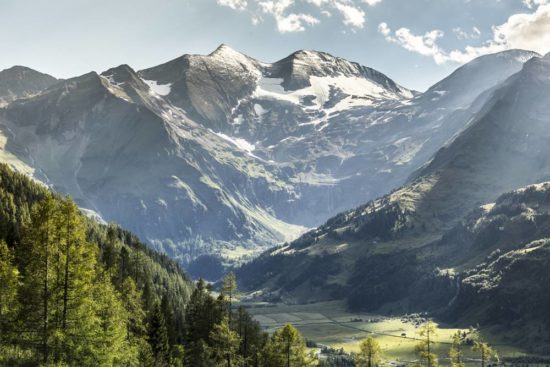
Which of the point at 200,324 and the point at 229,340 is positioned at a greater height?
the point at 200,324

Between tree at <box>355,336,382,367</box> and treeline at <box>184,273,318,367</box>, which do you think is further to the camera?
tree at <box>355,336,382,367</box>

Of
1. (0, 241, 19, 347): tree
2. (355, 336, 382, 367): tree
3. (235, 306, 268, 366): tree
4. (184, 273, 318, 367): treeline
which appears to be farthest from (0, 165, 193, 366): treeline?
(355, 336, 382, 367): tree

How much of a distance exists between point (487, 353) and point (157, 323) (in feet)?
201

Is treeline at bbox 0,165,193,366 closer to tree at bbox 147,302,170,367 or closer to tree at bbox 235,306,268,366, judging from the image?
tree at bbox 147,302,170,367

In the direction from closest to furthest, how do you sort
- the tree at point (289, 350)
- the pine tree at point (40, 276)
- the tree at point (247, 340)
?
the pine tree at point (40, 276), the tree at point (289, 350), the tree at point (247, 340)

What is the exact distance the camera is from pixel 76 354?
58.6 m

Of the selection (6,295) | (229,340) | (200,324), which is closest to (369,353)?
(200,324)

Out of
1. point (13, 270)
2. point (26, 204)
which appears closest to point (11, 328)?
point (13, 270)

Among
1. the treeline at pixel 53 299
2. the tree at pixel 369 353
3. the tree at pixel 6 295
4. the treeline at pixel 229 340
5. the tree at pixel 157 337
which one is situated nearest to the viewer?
the treeline at pixel 53 299

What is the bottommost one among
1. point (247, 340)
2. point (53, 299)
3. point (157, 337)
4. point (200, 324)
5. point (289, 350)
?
point (289, 350)

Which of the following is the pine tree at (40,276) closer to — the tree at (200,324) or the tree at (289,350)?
the tree at (289,350)

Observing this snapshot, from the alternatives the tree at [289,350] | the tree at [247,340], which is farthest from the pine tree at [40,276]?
the tree at [247,340]

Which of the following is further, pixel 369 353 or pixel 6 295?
pixel 369 353

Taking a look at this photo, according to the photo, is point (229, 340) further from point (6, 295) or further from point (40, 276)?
point (40, 276)
